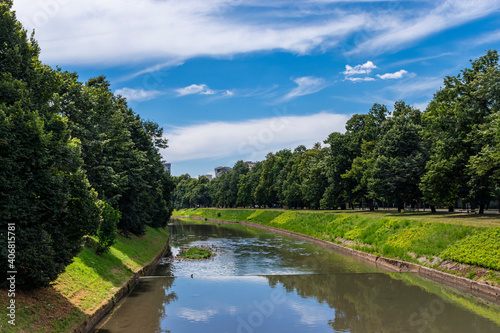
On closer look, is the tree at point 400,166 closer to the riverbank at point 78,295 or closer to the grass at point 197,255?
the grass at point 197,255

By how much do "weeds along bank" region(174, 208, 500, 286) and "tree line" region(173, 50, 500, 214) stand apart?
6.56 m

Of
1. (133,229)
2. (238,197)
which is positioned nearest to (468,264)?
(133,229)

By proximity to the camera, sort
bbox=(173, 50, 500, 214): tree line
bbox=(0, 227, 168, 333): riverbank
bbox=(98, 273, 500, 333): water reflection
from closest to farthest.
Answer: bbox=(0, 227, 168, 333): riverbank → bbox=(98, 273, 500, 333): water reflection → bbox=(173, 50, 500, 214): tree line

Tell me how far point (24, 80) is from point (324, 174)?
208 ft

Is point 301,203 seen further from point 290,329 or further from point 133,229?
point 290,329

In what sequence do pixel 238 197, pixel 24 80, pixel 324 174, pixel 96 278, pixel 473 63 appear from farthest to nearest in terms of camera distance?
pixel 238 197 < pixel 324 174 < pixel 473 63 < pixel 96 278 < pixel 24 80

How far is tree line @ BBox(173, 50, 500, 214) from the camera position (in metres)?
32.2

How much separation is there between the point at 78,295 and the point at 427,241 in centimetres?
2338

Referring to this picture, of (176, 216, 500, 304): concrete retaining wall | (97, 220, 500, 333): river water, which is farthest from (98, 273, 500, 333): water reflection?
(176, 216, 500, 304): concrete retaining wall

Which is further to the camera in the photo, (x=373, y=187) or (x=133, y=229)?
(x=373, y=187)

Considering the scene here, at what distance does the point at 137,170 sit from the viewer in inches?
1316

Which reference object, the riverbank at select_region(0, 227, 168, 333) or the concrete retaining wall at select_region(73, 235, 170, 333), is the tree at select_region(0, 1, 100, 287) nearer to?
the riverbank at select_region(0, 227, 168, 333)

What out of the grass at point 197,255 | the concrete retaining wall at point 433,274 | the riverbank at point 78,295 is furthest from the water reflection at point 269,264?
the riverbank at point 78,295

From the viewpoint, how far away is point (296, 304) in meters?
18.0
